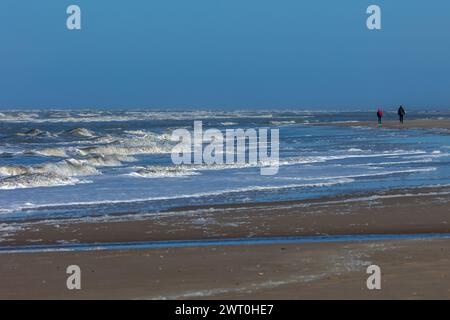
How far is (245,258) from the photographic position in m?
9.37

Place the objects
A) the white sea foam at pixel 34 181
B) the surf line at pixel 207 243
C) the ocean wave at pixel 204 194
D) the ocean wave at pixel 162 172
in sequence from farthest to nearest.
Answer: the ocean wave at pixel 162 172, the white sea foam at pixel 34 181, the ocean wave at pixel 204 194, the surf line at pixel 207 243

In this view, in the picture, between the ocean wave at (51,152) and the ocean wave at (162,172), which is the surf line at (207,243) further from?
the ocean wave at (51,152)

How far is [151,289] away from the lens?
25.3 feet

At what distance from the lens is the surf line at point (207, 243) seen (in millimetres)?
10414

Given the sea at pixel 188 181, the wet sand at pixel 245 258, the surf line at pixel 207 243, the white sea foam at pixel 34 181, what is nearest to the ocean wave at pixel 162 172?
the sea at pixel 188 181

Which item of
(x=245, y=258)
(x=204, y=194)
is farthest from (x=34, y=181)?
(x=245, y=258)

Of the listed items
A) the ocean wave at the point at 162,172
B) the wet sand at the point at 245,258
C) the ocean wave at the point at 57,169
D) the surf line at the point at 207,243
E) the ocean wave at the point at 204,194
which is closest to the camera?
the wet sand at the point at 245,258

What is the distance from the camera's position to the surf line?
10.4 m

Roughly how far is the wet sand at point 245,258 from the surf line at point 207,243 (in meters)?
0.29

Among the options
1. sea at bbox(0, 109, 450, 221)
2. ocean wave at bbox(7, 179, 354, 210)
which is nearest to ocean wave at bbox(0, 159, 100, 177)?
sea at bbox(0, 109, 450, 221)

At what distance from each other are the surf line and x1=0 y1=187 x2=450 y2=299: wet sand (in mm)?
292

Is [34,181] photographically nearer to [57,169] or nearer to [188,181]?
[57,169]

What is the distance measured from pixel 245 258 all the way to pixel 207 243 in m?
1.38

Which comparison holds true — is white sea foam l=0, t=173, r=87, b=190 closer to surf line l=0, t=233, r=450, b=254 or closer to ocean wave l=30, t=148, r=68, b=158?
surf line l=0, t=233, r=450, b=254
